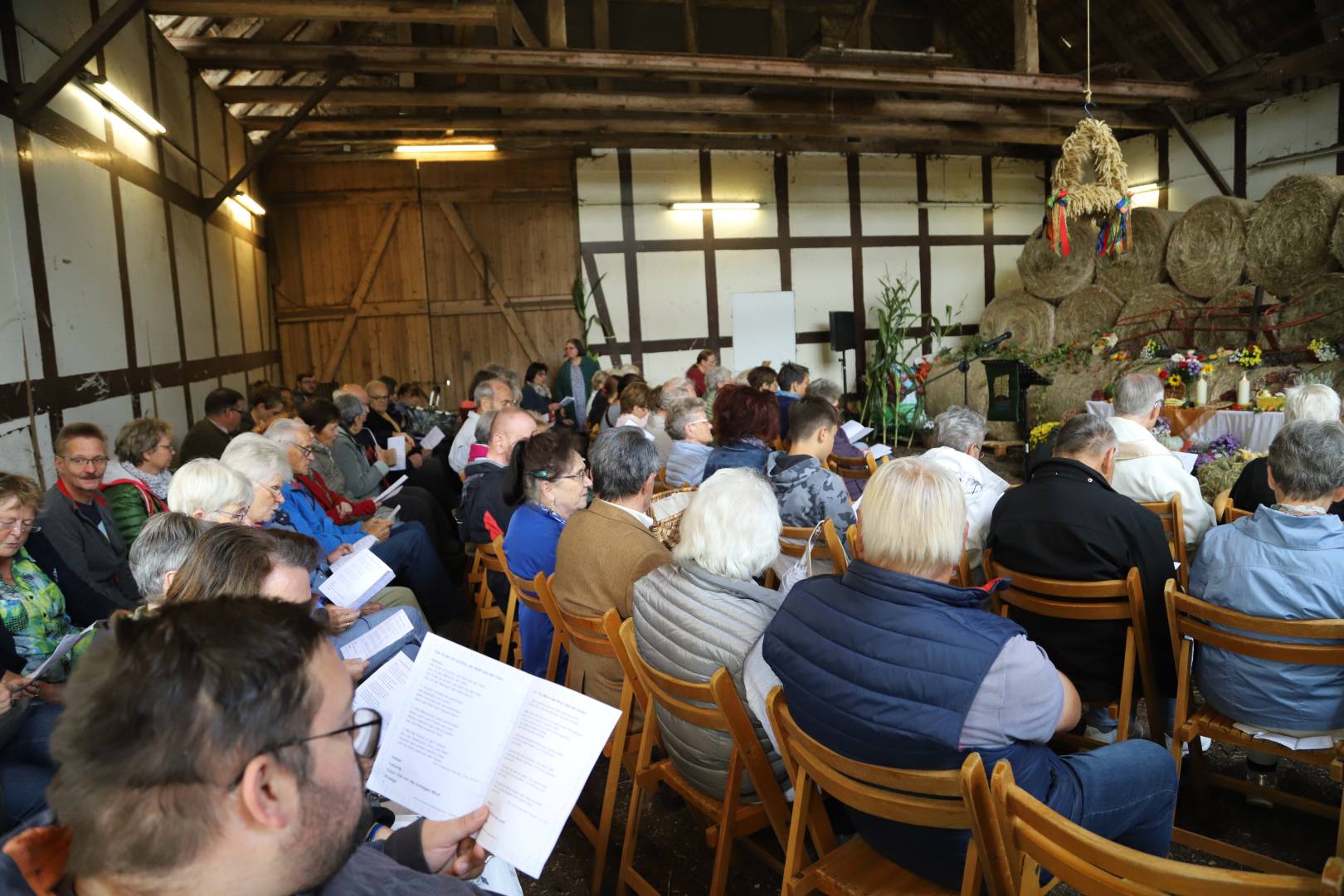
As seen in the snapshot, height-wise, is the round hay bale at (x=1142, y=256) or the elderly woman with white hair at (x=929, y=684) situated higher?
the round hay bale at (x=1142, y=256)

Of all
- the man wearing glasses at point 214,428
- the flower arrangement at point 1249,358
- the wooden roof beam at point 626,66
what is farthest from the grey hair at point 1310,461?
the wooden roof beam at point 626,66

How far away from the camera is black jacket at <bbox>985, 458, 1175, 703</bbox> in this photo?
2473 millimetres

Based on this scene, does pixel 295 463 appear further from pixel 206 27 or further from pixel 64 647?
pixel 206 27

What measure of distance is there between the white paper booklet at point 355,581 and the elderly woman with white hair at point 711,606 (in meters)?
1.12

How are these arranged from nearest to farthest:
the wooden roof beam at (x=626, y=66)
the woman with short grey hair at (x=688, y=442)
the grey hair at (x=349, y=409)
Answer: the woman with short grey hair at (x=688, y=442), the grey hair at (x=349, y=409), the wooden roof beam at (x=626, y=66)

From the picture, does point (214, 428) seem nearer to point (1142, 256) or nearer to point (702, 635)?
point (702, 635)

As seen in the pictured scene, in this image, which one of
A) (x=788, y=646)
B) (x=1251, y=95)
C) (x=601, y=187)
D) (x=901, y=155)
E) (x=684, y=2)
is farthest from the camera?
(x=901, y=155)

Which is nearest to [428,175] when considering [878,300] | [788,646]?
[878,300]

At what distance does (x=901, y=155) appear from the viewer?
1197cm

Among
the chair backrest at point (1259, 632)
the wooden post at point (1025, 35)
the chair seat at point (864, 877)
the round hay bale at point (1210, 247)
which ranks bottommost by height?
the chair seat at point (864, 877)

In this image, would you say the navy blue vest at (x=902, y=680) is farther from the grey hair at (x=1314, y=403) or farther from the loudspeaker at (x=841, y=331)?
the loudspeaker at (x=841, y=331)

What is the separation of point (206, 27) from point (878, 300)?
888cm

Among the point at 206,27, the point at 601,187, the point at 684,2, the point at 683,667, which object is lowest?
the point at 683,667

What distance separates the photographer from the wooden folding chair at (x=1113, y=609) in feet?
7.72
